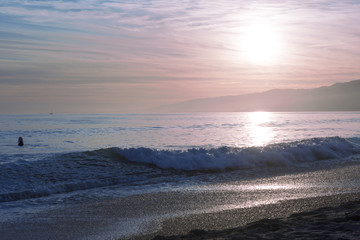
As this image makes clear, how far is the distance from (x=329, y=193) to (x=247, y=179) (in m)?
3.58

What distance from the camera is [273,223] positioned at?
21.7ft

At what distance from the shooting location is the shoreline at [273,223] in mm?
5824

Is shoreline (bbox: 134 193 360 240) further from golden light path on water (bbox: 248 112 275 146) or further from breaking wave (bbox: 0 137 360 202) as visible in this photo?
golden light path on water (bbox: 248 112 275 146)

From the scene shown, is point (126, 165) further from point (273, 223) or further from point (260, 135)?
point (260, 135)

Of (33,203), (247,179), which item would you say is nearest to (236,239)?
(33,203)

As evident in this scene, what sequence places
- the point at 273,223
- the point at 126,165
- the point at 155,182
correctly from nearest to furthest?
the point at 273,223 < the point at 155,182 < the point at 126,165

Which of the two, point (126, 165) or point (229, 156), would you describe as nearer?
point (126, 165)

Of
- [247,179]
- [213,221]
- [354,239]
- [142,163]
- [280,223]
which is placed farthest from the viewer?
[142,163]

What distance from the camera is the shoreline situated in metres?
5.82

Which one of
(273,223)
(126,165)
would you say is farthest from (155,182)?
(273,223)

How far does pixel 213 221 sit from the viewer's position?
7.87 m

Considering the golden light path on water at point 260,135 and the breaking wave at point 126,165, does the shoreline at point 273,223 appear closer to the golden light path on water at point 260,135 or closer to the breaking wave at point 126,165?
the breaking wave at point 126,165

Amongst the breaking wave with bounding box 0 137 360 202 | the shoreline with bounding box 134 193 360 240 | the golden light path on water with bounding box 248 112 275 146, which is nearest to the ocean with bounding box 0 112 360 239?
the breaking wave with bounding box 0 137 360 202

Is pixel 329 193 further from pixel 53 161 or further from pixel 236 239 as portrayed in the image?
pixel 53 161
